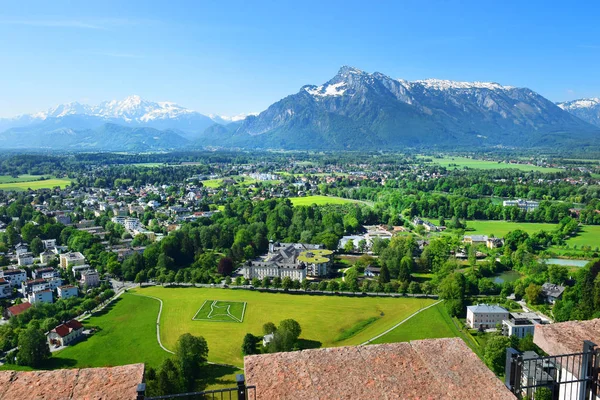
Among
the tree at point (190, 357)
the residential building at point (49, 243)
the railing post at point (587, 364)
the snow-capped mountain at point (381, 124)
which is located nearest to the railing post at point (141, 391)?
the railing post at point (587, 364)

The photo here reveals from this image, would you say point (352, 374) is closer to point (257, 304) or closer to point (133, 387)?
point (133, 387)

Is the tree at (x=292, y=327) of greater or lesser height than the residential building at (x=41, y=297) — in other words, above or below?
above

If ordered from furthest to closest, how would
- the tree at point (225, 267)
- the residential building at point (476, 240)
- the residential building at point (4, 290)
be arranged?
1. the residential building at point (476, 240)
2. the tree at point (225, 267)
3. the residential building at point (4, 290)

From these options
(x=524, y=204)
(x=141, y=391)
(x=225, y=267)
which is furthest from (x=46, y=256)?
(x=524, y=204)

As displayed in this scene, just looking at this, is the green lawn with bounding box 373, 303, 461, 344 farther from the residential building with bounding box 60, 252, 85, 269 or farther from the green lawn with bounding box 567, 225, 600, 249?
the residential building with bounding box 60, 252, 85, 269

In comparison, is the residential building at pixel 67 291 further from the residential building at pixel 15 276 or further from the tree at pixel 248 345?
the tree at pixel 248 345

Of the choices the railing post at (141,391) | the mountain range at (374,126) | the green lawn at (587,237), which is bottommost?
the green lawn at (587,237)
